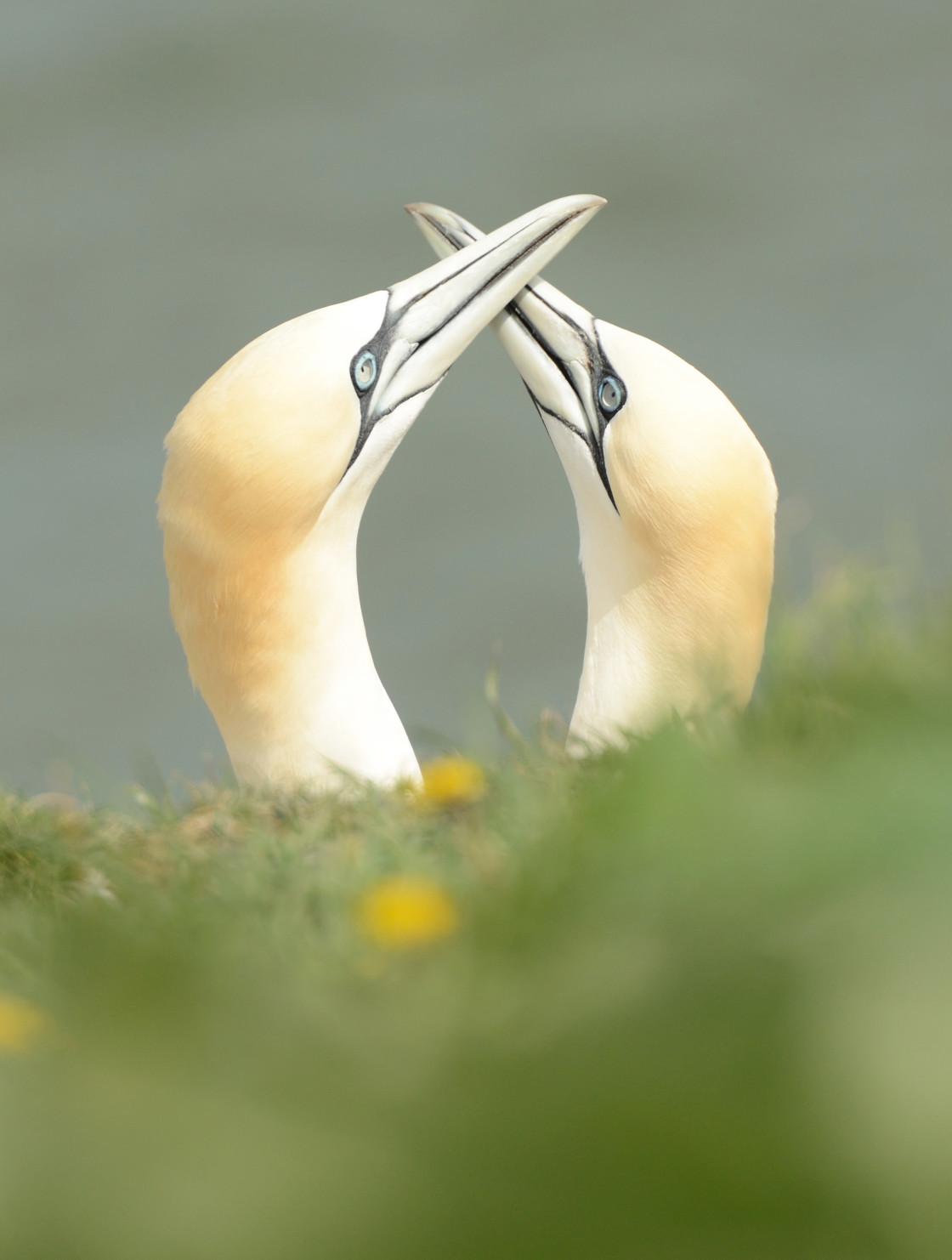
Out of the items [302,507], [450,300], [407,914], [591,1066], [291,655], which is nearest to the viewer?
[591,1066]

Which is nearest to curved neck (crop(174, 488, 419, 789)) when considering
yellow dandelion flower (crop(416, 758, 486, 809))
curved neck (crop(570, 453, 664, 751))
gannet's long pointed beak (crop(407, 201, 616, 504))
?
curved neck (crop(570, 453, 664, 751))

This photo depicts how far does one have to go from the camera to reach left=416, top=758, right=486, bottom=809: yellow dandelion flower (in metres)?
2.71

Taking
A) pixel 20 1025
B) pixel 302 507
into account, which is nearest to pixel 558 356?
pixel 302 507

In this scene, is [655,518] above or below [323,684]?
above

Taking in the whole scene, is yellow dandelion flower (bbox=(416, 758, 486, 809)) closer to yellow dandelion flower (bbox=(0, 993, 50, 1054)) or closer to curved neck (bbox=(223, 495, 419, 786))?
curved neck (bbox=(223, 495, 419, 786))

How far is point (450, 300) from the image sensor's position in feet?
14.6

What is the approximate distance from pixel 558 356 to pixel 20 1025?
3783 mm

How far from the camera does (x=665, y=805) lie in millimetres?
943

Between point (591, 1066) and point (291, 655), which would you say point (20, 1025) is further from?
point (291, 655)

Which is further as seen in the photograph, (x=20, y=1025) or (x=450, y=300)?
(x=450, y=300)

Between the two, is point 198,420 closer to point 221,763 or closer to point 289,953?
point 221,763

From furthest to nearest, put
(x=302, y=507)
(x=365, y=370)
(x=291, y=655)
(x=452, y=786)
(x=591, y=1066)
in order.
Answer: (x=365, y=370) → (x=291, y=655) → (x=302, y=507) → (x=452, y=786) → (x=591, y=1066)

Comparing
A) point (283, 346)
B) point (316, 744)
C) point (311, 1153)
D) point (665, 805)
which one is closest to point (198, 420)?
point (283, 346)

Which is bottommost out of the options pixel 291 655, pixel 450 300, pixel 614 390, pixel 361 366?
pixel 291 655
